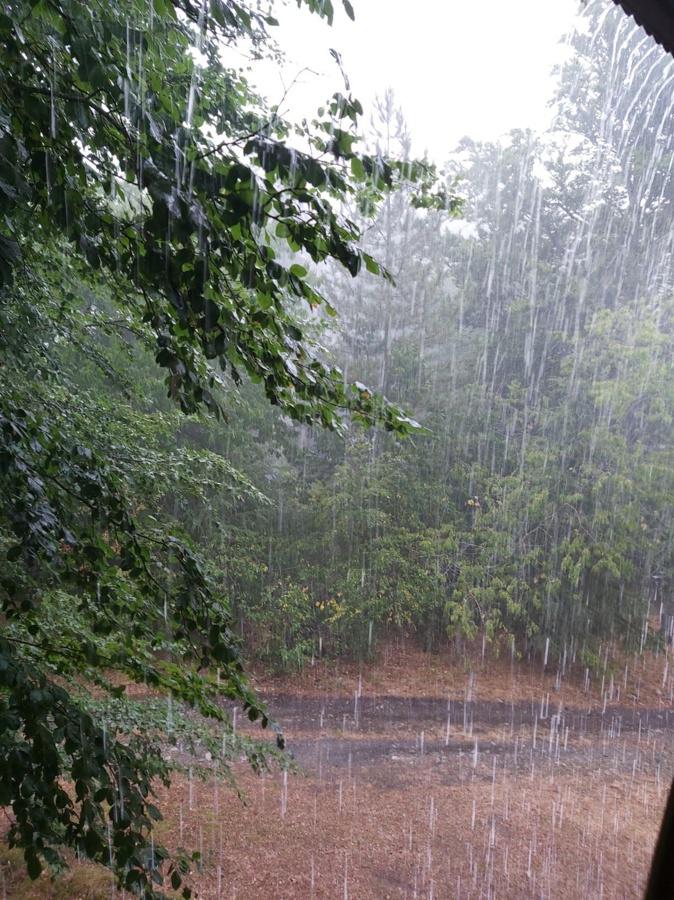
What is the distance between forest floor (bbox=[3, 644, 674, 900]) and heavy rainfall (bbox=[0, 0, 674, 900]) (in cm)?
6

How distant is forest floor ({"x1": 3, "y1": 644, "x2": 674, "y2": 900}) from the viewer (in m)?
6.38

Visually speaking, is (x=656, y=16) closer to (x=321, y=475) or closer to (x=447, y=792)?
(x=447, y=792)

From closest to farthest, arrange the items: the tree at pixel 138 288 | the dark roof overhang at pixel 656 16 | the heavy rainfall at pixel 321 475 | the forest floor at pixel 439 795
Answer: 1. the dark roof overhang at pixel 656 16
2. the tree at pixel 138 288
3. the heavy rainfall at pixel 321 475
4. the forest floor at pixel 439 795

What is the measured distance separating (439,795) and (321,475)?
695 centimetres

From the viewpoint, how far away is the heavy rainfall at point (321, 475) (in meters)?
1.91

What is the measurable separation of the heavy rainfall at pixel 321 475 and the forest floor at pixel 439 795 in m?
0.06

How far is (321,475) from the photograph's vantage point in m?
13.7

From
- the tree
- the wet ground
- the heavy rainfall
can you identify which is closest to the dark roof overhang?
the heavy rainfall

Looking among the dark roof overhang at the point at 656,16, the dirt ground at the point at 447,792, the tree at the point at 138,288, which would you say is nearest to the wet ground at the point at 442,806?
the dirt ground at the point at 447,792

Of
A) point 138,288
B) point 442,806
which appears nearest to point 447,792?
point 442,806

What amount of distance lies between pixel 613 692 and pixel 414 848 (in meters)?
7.08

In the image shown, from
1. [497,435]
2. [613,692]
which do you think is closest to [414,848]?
[613,692]

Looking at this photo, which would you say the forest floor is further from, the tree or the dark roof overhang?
the dark roof overhang

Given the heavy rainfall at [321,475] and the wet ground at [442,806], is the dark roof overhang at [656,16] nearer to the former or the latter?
the heavy rainfall at [321,475]
